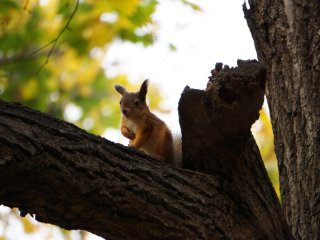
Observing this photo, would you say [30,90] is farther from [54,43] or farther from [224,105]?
[224,105]

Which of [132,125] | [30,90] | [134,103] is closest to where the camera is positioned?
[132,125]

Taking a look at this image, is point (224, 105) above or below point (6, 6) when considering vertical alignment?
below

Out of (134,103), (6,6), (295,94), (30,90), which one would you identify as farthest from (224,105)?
(30,90)

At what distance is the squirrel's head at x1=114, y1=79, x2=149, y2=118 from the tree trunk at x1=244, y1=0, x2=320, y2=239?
2.81ft

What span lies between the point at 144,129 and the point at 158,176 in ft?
3.64

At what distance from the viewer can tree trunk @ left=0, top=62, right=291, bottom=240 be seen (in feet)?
8.62

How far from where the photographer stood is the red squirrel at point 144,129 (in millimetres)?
3826

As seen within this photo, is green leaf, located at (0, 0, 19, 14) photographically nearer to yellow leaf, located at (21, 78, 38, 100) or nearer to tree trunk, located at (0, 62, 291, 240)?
yellow leaf, located at (21, 78, 38, 100)

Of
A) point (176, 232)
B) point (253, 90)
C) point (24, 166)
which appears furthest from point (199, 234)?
point (24, 166)

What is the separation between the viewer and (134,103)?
4328mm

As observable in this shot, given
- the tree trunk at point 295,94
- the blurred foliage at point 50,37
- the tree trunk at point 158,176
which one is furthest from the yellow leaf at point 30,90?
the tree trunk at point 158,176

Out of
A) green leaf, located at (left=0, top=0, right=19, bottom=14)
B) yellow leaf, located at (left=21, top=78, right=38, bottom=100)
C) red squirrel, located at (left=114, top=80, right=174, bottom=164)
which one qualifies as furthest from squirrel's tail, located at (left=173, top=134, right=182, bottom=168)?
yellow leaf, located at (left=21, top=78, right=38, bottom=100)

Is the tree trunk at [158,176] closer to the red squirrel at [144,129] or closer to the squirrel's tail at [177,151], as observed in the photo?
the squirrel's tail at [177,151]

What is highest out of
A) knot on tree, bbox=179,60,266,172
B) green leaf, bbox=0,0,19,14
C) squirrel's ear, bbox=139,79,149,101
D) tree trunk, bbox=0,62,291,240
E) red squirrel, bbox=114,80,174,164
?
green leaf, bbox=0,0,19,14
